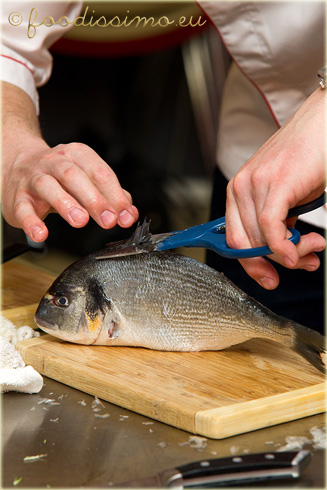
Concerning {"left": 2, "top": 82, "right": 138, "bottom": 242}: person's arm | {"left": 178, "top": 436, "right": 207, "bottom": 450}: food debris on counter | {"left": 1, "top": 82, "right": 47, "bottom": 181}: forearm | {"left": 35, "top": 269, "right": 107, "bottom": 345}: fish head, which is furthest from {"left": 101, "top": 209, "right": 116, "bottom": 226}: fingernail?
{"left": 178, "top": 436, "right": 207, "bottom": 450}: food debris on counter

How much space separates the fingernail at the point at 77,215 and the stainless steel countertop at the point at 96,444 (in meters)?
0.23

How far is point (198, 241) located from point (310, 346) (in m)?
0.21

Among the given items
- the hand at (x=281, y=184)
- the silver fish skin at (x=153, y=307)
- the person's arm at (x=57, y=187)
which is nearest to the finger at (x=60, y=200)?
the person's arm at (x=57, y=187)

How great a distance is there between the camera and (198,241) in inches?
38.2

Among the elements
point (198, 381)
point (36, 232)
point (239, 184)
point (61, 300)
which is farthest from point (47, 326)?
point (239, 184)

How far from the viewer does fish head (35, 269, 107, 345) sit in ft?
3.40

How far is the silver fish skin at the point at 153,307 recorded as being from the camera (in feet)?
3.31

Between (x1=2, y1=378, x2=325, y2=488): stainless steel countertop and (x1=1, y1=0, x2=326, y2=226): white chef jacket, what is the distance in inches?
22.6

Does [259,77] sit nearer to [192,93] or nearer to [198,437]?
[198,437]

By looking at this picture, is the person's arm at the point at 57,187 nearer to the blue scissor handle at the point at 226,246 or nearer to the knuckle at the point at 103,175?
the knuckle at the point at 103,175

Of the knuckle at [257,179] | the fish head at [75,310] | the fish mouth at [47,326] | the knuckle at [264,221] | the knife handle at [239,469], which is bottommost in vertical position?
the fish mouth at [47,326]

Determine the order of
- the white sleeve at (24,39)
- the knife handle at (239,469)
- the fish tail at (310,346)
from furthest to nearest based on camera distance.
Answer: the white sleeve at (24,39) < the fish tail at (310,346) < the knife handle at (239,469)

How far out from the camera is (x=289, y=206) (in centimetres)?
84

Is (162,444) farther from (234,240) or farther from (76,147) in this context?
(76,147)
